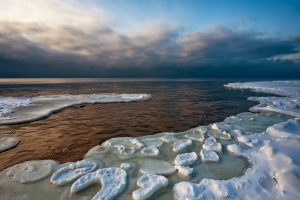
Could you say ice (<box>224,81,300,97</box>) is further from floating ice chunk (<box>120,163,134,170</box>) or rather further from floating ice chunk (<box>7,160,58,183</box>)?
floating ice chunk (<box>7,160,58,183</box>)

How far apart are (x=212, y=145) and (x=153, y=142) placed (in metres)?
2.01

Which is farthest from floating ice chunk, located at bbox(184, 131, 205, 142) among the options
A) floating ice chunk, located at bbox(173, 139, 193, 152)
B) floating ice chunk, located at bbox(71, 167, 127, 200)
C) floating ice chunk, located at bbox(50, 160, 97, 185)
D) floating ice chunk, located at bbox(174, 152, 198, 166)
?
floating ice chunk, located at bbox(50, 160, 97, 185)

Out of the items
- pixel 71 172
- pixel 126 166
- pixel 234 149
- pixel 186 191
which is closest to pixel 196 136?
pixel 234 149

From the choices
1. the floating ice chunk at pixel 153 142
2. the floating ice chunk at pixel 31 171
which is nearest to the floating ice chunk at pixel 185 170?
the floating ice chunk at pixel 153 142

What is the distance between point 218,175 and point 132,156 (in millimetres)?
2421

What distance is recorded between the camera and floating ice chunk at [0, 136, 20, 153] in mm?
6792

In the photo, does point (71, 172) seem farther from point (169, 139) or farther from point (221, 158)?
point (221, 158)

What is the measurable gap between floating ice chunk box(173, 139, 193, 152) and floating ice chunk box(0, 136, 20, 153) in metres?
5.70

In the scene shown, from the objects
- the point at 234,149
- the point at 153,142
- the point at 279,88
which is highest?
the point at 234,149

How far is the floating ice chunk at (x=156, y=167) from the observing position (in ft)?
15.8

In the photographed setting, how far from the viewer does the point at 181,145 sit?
647cm

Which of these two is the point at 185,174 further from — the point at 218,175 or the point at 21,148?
the point at 21,148

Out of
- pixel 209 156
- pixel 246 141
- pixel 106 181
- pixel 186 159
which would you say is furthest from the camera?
pixel 246 141

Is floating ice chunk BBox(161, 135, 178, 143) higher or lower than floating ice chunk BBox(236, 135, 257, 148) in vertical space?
lower
